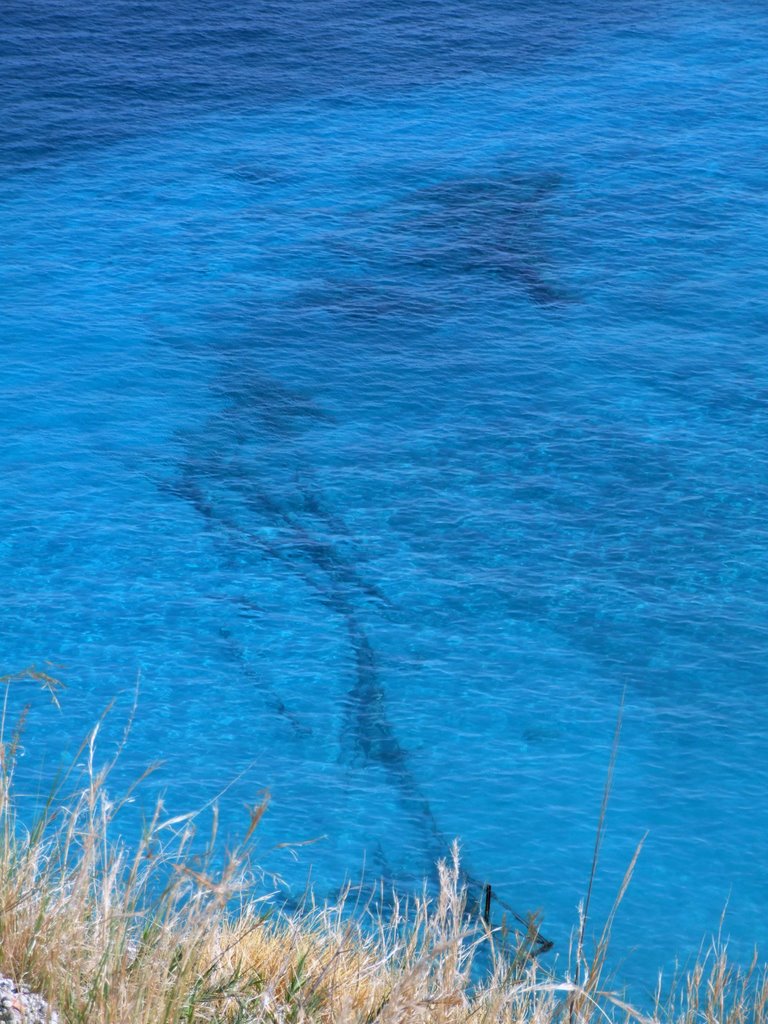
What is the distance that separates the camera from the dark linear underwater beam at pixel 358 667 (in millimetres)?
10495

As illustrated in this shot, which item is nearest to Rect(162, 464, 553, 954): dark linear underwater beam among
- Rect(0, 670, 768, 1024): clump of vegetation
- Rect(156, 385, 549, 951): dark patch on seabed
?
Rect(156, 385, 549, 951): dark patch on seabed

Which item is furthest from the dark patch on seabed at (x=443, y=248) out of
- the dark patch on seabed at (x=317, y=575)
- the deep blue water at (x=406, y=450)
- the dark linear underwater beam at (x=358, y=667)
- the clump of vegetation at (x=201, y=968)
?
the clump of vegetation at (x=201, y=968)

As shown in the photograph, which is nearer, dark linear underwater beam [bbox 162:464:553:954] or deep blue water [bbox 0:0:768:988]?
dark linear underwater beam [bbox 162:464:553:954]

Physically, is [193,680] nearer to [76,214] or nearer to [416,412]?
[416,412]

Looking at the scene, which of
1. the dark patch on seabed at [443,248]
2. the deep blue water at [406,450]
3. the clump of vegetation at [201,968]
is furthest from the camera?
the dark patch on seabed at [443,248]

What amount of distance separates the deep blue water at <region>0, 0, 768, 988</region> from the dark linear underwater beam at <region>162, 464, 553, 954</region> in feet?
0.13

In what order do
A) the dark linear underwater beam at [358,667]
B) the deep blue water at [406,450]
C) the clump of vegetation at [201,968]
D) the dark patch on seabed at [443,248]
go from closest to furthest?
the clump of vegetation at [201,968]
the dark linear underwater beam at [358,667]
the deep blue water at [406,450]
the dark patch on seabed at [443,248]

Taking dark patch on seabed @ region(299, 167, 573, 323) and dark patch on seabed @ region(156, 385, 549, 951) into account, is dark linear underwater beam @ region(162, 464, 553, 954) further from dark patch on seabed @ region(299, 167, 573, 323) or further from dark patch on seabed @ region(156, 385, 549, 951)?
dark patch on seabed @ region(299, 167, 573, 323)

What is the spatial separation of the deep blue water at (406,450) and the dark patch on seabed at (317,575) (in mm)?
42

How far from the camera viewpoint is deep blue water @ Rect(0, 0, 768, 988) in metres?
10.8

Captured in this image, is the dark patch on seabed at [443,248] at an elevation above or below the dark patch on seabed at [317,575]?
above

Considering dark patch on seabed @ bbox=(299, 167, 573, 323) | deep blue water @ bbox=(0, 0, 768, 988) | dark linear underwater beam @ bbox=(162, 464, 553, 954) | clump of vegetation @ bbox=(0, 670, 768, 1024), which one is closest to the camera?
clump of vegetation @ bbox=(0, 670, 768, 1024)

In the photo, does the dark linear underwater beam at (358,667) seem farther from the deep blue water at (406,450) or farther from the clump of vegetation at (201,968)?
the clump of vegetation at (201,968)

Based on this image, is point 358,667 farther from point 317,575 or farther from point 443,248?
point 443,248
